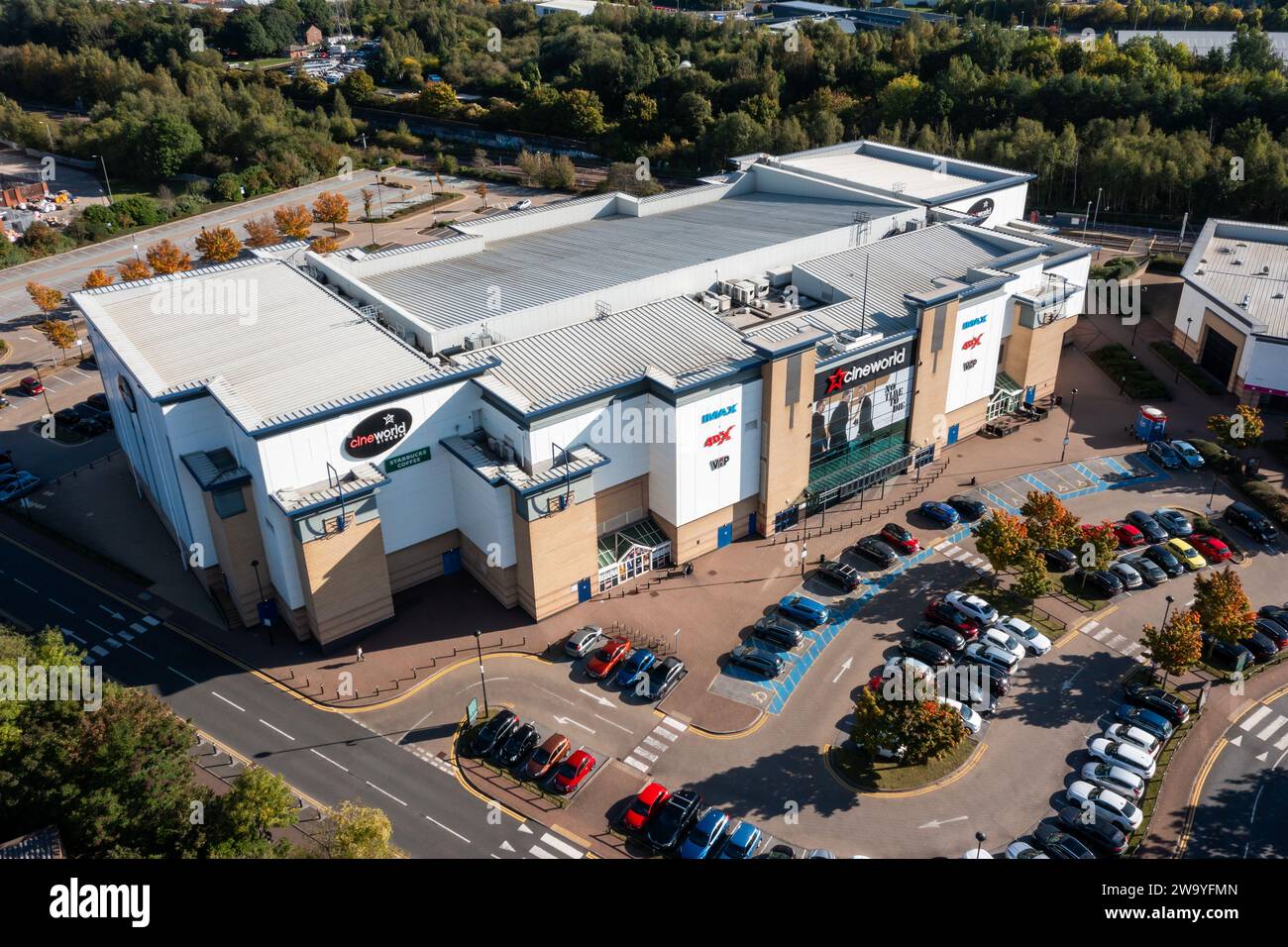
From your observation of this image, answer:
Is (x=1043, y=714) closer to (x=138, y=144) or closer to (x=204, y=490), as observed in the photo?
(x=204, y=490)

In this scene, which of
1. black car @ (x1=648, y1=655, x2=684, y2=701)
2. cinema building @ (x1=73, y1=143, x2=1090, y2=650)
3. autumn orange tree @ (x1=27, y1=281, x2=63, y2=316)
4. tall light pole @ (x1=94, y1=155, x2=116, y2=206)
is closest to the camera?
black car @ (x1=648, y1=655, x2=684, y2=701)

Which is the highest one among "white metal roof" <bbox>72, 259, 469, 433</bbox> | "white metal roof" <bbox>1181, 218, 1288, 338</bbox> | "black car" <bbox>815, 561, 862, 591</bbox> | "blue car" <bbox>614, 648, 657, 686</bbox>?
"white metal roof" <bbox>72, 259, 469, 433</bbox>

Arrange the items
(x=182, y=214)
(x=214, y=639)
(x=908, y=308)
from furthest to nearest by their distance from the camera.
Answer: (x=182, y=214)
(x=908, y=308)
(x=214, y=639)

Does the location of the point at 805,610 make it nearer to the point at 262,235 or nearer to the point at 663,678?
the point at 663,678

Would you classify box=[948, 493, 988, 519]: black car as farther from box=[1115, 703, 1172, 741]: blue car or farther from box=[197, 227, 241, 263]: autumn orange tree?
box=[197, 227, 241, 263]: autumn orange tree

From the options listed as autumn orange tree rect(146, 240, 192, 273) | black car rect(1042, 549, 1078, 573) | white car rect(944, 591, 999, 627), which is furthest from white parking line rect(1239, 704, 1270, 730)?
autumn orange tree rect(146, 240, 192, 273)

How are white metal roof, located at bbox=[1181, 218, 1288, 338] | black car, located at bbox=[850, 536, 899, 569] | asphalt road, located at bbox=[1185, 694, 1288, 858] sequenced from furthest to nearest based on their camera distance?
1. white metal roof, located at bbox=[1181, 218, 1288, 338]
2. black car, located at bbox=[850, 536, 899, 569]
3. asphalt road, located at bbox=[1185, 694, 1288, 858]

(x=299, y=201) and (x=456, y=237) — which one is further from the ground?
(x=456, y=237)

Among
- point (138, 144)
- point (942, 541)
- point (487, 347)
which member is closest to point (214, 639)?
point (487, 347)

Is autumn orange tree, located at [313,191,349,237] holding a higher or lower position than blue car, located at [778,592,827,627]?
higher
